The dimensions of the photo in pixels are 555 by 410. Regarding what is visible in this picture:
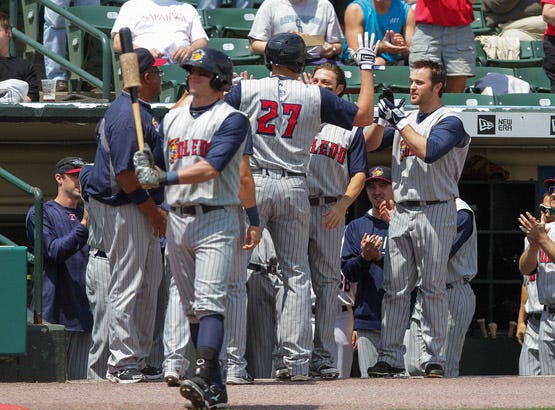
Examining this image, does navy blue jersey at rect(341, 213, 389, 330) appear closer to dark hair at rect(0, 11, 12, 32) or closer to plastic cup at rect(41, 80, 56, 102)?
plastic cup at rect(41, 80, 56, 102)

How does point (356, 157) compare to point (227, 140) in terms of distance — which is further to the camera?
point (356, 157)

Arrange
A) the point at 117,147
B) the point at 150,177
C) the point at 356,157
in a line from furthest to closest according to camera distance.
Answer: the point at 356,157 < the point at 117,147 < the point at 150,177

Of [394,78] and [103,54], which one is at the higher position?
[103,54]

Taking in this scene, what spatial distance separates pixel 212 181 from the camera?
16.9 ft

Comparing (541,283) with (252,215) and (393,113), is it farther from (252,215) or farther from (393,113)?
(252,215)

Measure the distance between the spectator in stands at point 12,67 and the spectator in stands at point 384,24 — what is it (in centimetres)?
251

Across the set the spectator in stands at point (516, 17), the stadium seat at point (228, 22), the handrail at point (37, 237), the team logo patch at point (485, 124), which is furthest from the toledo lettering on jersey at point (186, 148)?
the spectator in stands at point (516, 17)

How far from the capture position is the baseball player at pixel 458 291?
279 inches

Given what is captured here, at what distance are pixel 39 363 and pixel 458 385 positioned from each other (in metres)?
2.22

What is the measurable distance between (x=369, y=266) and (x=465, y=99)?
1.91m

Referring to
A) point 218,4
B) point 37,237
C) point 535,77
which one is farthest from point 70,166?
point 535,77

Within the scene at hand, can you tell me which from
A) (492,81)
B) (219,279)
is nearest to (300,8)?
(492,81)

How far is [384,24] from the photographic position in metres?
9.57

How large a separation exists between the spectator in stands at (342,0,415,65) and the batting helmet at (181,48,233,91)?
13.9 feet
